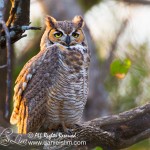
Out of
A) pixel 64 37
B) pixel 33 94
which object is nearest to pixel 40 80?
pixel 33 94

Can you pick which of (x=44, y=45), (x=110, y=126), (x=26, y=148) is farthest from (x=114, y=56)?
(x=26, y=148)

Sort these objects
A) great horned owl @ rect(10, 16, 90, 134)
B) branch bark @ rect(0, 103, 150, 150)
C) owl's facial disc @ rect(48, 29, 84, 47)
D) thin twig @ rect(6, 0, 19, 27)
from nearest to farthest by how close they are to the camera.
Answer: thin twig @ rect(6, 0, 19, 27) → branch bark @ rect(0, 103, 150, 150) → great horned owl @ rect(10, 16, 90, 134) → owl's facial disc @ rect(48, 29, 84, 47)

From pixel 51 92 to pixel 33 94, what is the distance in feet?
0.39

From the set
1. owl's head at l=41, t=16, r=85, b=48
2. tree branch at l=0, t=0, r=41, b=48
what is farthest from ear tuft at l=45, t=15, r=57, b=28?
tree branch at l=0, t=0, r=41, b=48

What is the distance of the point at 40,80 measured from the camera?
13.2 feet

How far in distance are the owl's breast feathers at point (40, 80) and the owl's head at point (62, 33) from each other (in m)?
0.15

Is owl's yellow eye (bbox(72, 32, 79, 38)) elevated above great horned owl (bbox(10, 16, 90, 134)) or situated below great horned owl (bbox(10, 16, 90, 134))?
above

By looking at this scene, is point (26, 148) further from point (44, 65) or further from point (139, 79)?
point (139, 79)

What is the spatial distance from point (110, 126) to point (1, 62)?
77 cm

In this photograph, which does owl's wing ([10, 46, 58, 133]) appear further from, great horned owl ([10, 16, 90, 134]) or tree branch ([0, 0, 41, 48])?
tree branch ([0, 0, 41, 48])

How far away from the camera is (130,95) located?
599 cm

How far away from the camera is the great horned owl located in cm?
400

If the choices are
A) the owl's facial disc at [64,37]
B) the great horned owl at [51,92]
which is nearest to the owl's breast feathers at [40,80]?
the great horned owl at [51,92]

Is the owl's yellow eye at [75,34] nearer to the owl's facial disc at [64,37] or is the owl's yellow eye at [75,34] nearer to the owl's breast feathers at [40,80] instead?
the owl's facial disc at [64,37]
